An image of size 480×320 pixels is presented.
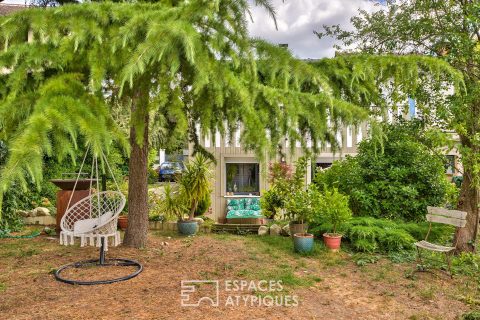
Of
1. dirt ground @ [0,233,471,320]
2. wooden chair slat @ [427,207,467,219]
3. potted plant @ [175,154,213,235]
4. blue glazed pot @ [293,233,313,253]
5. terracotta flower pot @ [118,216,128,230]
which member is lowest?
dirt ground @ [0,233,471,320]

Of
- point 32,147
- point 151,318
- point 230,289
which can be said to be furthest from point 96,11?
point 230,289

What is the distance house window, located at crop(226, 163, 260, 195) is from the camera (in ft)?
39.9

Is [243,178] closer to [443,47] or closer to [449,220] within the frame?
[449,220]

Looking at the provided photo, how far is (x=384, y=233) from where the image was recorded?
6426 millimetres

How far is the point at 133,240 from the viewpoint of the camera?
6.45m

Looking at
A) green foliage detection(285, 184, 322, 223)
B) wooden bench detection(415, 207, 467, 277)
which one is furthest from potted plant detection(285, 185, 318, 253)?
wooden bench detection(415, 207, 467, 277)

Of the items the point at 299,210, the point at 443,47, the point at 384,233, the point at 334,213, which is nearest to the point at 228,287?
the point at 334,213

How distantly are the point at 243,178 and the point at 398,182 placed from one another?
5.80 m

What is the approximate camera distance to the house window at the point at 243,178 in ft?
39.9

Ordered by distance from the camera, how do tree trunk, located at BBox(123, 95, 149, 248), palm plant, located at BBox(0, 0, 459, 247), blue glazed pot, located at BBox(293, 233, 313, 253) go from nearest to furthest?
palm plant, located at BBox(0, 0, 459, 247), tree trunk, located at BBox(123, 95, 149, 248), blue glazed pot, located at BBox(293, 233, 313, 253)

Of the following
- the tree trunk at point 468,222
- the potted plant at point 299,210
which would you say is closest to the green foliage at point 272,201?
the potted plant at point 299,210

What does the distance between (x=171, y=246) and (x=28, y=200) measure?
17.0 feet
